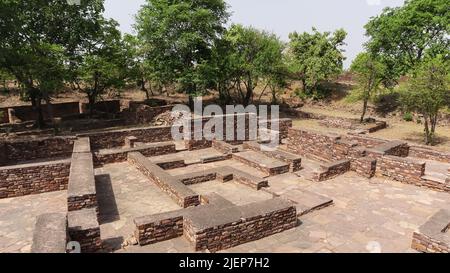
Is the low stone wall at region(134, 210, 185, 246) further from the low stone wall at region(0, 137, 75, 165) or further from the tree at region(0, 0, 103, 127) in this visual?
the tree at region(0, 0, 103, 127)

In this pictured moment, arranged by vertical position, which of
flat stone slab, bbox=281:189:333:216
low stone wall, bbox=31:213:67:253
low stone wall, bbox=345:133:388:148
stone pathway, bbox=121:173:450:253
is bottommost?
stone pathway, bbox=121:173:450:253

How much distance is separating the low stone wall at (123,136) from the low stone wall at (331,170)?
8.50 m

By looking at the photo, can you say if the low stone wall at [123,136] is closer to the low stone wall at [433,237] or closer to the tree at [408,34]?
the low stone wall at [433,237]

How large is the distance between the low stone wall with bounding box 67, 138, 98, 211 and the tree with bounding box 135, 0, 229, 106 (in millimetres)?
14439

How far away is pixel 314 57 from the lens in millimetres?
32812

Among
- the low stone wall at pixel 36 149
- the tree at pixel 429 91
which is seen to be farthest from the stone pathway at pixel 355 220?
the tree at pixel 429 91

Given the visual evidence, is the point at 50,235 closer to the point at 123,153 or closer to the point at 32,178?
the point at 32,178

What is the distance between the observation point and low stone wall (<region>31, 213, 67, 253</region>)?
487cm

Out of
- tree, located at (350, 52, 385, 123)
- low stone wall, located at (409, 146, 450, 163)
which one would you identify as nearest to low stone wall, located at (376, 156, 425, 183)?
low stone wall, located at (409, 146, 450, 163)

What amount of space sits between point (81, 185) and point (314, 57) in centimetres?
2958

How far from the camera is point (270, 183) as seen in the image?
34.4 feet

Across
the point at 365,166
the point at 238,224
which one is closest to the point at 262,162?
the point at 365,166

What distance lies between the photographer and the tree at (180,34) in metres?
23.1

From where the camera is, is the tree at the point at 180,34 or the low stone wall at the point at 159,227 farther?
the tree at the point at 180,34
